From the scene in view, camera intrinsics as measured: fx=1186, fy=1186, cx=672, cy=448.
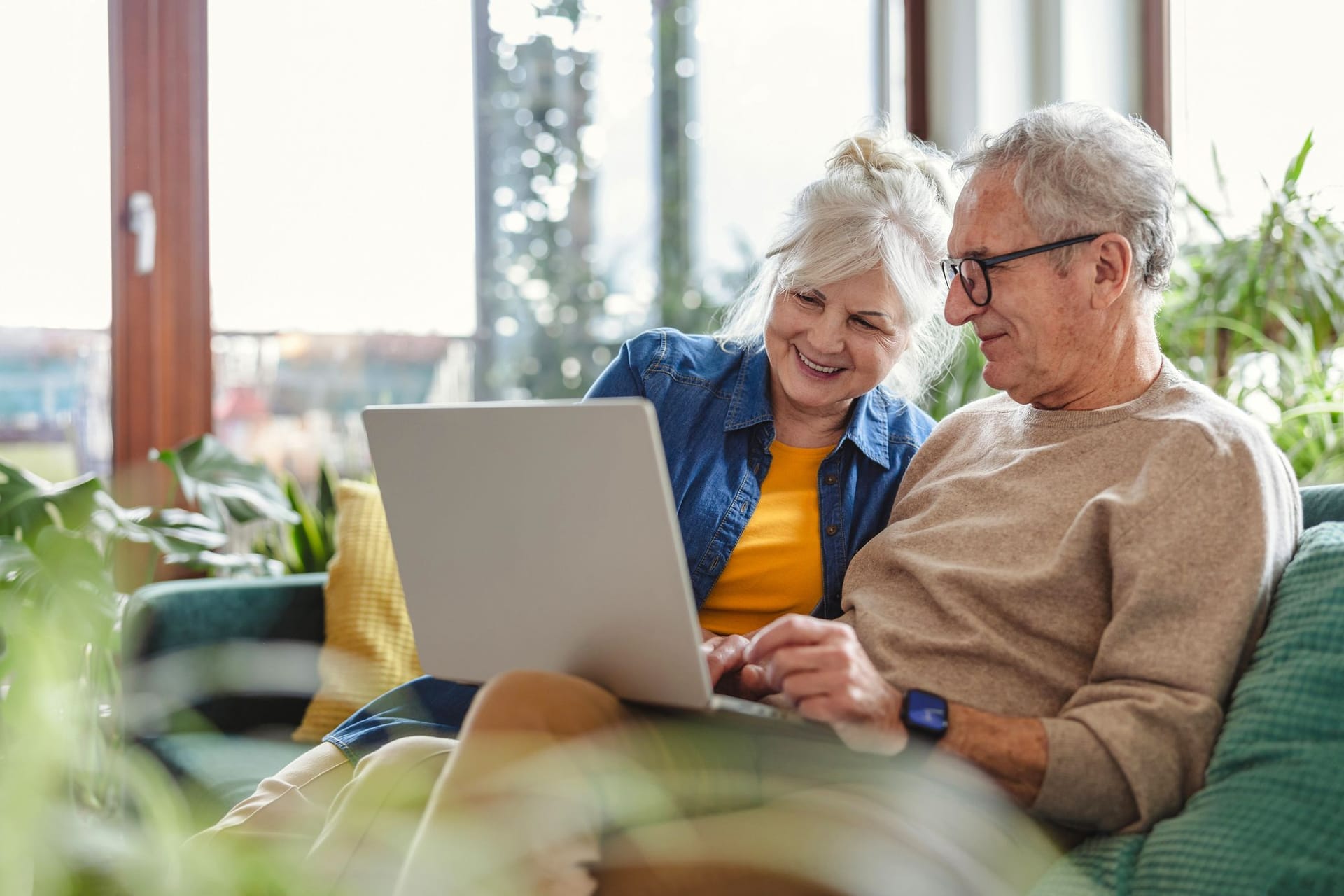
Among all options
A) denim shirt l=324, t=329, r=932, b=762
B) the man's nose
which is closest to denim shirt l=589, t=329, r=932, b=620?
denim shirt l=324, t=329, r=932, b=762

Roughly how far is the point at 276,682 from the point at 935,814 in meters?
1.68

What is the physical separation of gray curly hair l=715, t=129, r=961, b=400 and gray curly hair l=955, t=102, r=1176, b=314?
22 centimetres

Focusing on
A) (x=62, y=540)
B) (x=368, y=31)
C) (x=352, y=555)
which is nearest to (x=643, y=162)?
(x=368, y=31)

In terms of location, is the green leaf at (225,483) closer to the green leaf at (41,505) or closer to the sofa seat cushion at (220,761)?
the green leaf at (41,505)

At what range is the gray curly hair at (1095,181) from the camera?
1.39m

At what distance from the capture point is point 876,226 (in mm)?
1663

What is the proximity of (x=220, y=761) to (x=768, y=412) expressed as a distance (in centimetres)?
113

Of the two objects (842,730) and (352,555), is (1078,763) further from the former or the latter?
(352,555)

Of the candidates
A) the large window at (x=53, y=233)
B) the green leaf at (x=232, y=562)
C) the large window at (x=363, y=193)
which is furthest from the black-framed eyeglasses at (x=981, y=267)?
the large window at (x=53, y=233)

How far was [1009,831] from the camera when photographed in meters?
1.18

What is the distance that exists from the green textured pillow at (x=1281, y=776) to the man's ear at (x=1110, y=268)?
373 mm

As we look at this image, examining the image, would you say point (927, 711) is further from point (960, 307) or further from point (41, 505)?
point (41, 505)

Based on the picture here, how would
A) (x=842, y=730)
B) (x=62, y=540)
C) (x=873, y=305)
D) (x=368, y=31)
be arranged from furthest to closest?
(x=368, y=31)
(x=62, y=540)
(x=873, y=305)
(x=842, y=730)

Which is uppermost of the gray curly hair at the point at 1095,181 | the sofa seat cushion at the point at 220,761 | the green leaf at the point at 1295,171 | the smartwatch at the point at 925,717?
the green leaf at the point at 1295,171
